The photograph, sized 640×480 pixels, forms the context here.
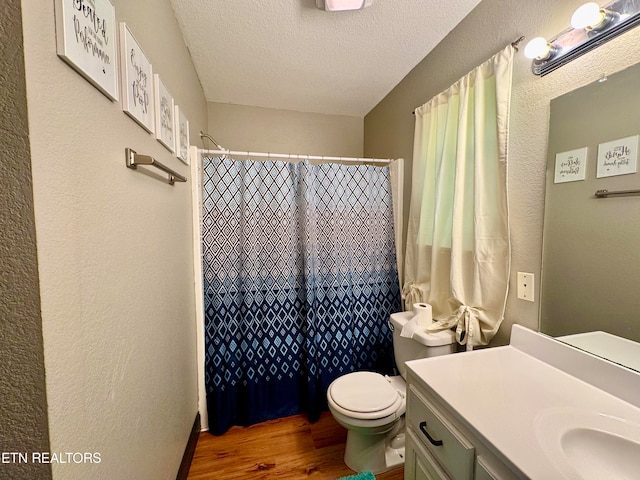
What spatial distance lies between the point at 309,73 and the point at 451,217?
139cm

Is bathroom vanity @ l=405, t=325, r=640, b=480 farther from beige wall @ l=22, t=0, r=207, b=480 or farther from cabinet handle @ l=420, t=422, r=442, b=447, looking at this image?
beige wall @ l=22, t=0, r=207, b=480

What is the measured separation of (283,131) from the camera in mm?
2463

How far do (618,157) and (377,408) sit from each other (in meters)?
1.38

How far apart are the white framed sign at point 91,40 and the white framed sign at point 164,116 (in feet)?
1.01

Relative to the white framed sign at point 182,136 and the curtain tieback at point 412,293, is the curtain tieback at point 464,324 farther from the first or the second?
the white framed sign at point 182,136

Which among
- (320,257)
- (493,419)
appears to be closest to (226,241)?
(320,257)

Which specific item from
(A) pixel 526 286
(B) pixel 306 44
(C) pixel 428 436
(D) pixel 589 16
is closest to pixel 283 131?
(B) pixel 306 44

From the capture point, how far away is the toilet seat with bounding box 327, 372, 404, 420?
1313 millimetres

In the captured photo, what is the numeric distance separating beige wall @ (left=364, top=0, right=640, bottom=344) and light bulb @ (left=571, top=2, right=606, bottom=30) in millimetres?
92

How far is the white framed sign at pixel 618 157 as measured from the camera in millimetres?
817

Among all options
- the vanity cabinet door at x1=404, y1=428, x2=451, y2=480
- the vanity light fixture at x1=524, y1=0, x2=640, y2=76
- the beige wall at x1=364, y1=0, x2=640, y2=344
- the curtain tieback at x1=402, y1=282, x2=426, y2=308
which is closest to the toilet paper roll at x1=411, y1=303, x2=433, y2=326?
the curtain tieback at x1=402, y1=282, x2=426, y2=308

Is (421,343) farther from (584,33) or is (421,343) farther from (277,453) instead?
(584,33)

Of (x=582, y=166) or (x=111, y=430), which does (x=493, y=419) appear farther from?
(x=111, y=430)

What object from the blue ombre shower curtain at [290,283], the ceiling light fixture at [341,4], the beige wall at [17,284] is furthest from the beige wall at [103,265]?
the ceiling light fixture at [341,4]
